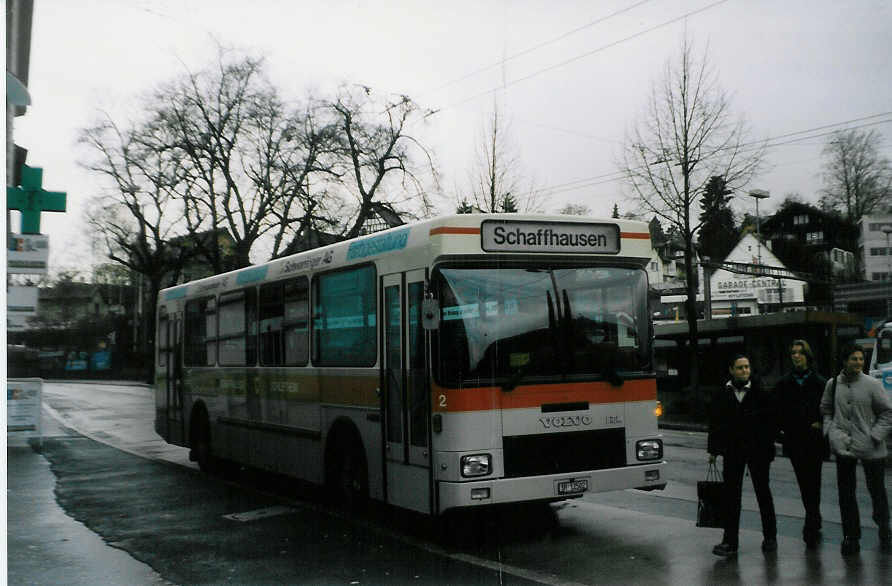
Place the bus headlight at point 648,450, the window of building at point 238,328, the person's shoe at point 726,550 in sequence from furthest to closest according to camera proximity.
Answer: the window of building at point 238,328 < the bus headlight at point 648,450 < the person's shoe at point 726,550

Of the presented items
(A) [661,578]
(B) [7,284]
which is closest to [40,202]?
(B) [7,284]

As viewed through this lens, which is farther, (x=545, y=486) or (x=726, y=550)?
(x=545, y=486)

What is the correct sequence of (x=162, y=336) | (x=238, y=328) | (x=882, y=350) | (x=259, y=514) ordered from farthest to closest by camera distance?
(x=882, y=350)
(x=162, y=336)
(x=238, y=328)
(x=259, y=514)

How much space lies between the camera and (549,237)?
8156 millimetres

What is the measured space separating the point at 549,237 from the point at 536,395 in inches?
54.5

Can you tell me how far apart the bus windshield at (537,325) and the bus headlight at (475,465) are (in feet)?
1.94

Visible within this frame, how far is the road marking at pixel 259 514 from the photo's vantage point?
9.98 m

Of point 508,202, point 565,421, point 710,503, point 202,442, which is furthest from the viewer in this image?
point 508,202

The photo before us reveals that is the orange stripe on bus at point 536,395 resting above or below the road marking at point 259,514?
above

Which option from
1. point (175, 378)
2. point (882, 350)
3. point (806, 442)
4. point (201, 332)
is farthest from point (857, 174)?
point (175, 378)

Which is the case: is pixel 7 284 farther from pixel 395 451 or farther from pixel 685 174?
pixel 685 174

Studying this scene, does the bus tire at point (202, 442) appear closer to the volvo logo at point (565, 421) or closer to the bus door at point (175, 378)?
the bus door at point (175, 378)

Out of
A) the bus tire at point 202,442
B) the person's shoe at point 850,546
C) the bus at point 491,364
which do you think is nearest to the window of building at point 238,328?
the bus tire at point 202,442

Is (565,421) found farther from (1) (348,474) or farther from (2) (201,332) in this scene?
(2) (201,332)
